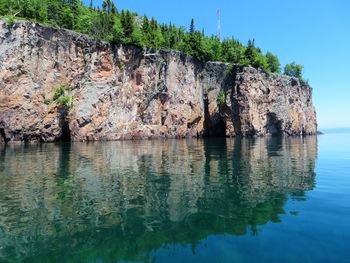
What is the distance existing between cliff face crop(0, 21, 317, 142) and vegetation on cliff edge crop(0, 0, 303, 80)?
2.89m

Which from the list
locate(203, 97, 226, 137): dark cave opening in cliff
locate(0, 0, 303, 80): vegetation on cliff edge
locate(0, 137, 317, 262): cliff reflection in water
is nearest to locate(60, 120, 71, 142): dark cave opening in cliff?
locate(0, 0, 303, 80): vegetation on cliff edge

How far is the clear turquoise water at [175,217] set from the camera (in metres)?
Result: 9.59

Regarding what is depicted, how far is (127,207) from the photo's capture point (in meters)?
14.4

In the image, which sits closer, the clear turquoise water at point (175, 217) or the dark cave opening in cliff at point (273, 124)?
the clear turquoise water at point (175, 217)

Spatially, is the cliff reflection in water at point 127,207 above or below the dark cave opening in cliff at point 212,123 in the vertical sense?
below

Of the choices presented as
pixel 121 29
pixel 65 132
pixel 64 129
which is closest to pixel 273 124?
pixel 121 29

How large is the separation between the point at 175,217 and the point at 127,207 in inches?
97.3

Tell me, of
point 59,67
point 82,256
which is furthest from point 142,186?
point 59,67

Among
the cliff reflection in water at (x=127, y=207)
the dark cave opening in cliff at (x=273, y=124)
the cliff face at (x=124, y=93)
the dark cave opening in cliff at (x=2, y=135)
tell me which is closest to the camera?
the cliff reflection in water at (x=127, y=207)

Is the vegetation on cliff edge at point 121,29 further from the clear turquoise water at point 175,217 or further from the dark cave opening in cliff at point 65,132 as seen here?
the clear turquoise water at point 175,217

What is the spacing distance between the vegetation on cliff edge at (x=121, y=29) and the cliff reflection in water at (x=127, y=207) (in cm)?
4782

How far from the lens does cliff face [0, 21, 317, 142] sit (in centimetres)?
5703

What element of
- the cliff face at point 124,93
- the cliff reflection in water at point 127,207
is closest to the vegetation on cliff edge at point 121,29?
the cliff face at point 124,93

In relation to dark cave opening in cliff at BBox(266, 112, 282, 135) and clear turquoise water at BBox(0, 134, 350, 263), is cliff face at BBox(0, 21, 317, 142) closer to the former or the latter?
dark cave opening in cliff at BBox(266, 112, 282, 135)
